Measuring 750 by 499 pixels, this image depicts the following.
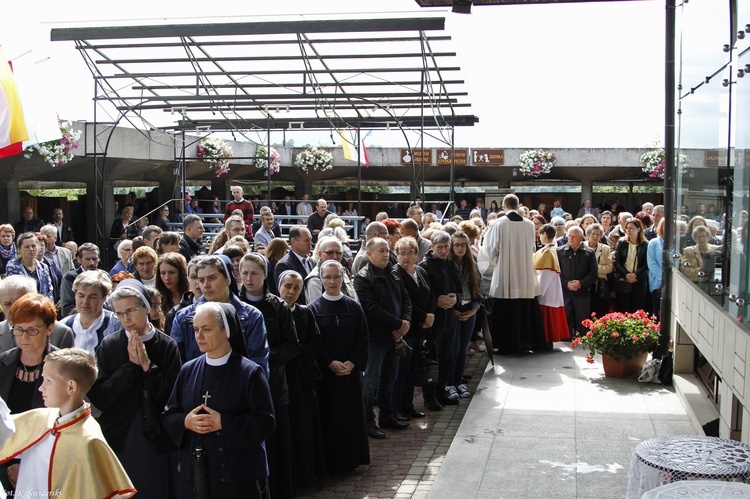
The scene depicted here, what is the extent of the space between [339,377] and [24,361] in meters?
2.59

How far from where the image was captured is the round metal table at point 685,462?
13.0ft

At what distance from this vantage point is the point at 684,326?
817 cm

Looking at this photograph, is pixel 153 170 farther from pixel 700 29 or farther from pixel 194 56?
pixel 700 29

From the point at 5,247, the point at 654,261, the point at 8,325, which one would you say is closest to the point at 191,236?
the point at 5,247

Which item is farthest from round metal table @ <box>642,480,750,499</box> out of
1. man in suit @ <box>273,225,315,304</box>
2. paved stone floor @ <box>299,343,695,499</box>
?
man in suit @ <box>273,225,315,304</box>

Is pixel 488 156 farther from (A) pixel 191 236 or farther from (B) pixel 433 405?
(B) pixel 433 405

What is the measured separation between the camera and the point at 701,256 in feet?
23.3

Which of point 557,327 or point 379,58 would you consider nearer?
point 557,327

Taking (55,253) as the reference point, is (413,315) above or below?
below

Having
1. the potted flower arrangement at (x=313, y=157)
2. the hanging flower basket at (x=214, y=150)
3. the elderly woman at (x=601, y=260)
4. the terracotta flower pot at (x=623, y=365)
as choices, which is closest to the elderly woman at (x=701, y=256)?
the terracotta flower pot at (x=623, y=365)

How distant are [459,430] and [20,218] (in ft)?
48.3

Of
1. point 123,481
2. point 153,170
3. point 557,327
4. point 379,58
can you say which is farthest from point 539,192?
point 123,481

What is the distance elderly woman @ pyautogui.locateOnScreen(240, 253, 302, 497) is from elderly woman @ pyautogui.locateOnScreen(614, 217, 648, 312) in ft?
24.4

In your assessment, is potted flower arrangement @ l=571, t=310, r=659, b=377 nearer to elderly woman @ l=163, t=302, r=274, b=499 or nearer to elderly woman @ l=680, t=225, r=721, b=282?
elderly woman @ l=680, t=225, r=721, b=282
